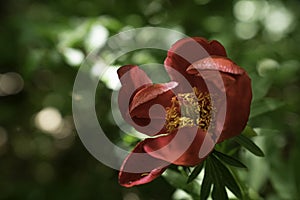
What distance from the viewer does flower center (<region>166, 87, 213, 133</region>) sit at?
1.10 m

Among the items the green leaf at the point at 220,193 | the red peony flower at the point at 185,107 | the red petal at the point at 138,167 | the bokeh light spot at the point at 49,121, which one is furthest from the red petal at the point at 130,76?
the bokeh light spot at the point at 49,121

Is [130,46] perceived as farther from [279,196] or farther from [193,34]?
[279,196]

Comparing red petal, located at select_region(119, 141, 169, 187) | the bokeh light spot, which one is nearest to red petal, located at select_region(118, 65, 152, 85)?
red petal, located at select_region(119, 141, 169, 187)

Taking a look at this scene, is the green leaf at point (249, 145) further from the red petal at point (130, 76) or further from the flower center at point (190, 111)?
the red petal at point (130, 76)

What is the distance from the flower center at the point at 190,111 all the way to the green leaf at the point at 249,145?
0.23 ft

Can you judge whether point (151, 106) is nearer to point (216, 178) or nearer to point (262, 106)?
point (216, 178)

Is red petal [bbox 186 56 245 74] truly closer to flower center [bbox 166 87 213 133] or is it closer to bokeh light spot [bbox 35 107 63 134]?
flower center [bbox 166 87 213 133]

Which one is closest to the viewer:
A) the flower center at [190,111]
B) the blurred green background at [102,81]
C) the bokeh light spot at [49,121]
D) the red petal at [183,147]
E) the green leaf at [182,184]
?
the red petal at [183,147]

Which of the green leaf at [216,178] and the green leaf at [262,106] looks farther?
the green leaf at [262,106]

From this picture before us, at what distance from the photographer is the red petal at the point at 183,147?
1.00m

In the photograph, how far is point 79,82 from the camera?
174 cm

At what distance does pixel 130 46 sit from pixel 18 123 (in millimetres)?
825

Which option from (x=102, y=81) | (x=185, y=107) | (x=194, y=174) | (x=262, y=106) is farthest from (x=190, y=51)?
(x=102, y=81)

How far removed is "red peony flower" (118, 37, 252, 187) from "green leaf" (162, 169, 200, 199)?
235 millimetres
